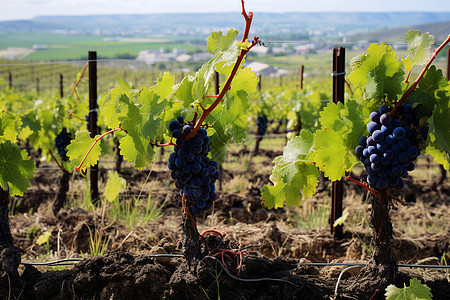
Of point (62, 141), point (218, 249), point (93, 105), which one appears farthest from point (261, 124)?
point (218, 249)

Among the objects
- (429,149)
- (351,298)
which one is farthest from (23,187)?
(429,149)

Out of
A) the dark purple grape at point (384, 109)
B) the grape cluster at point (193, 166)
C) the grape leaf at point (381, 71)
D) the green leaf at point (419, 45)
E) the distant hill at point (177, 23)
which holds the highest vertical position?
the distant hill at point (177, 23)

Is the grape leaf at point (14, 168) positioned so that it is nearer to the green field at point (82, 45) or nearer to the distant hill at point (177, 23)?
the green field at point (82, 45)

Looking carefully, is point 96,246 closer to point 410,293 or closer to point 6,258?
point 6,258

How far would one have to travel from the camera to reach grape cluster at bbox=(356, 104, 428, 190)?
6.88 ft

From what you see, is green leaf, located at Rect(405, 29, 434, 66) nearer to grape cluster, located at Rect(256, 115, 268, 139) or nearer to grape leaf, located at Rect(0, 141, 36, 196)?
grape leaf, located at Rect(0, 141, 36, 196)

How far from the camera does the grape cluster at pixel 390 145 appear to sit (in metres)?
2.10

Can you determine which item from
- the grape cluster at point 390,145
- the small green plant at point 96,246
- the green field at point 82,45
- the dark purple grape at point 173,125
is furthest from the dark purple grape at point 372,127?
the green field at point 82,45

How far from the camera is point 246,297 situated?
2.39 metres

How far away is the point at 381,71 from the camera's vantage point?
221cm

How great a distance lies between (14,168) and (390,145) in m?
2.08

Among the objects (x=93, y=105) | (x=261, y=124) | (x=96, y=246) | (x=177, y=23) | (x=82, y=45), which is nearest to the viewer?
(x=96, y=246)

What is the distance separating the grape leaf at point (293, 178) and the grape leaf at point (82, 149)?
936 millimetres

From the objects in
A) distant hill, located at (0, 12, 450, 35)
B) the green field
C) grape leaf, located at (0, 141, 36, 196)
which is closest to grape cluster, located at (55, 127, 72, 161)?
grape leaf, located at (0, 141, 36, 196)
